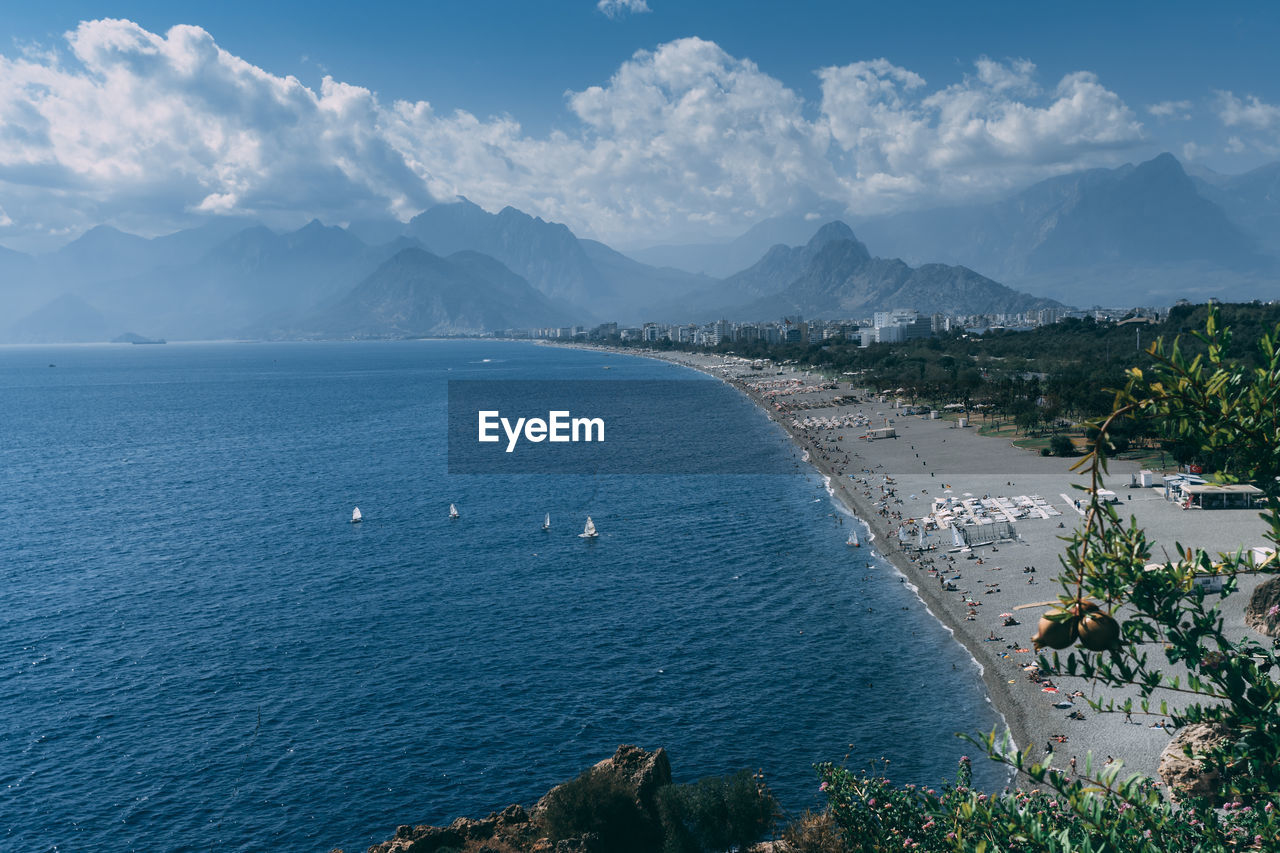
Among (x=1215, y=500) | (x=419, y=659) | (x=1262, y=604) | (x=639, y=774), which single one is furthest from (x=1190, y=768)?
(x=1215, y=500)

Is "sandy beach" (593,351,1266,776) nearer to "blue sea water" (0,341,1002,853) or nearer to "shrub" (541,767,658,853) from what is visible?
"blue sea water" (0,341,1002,853)

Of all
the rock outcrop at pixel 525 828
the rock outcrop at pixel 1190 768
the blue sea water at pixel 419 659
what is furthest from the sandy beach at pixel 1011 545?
the rock outcrop at pixel 525 828

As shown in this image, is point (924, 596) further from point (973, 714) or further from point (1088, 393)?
point (1088, 393)

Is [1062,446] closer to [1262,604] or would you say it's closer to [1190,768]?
[1262,604]

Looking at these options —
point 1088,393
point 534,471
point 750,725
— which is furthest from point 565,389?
point 750,725

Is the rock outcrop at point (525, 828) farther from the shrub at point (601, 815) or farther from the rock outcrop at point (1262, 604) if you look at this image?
the rock outcrop at point (1262, 604)
